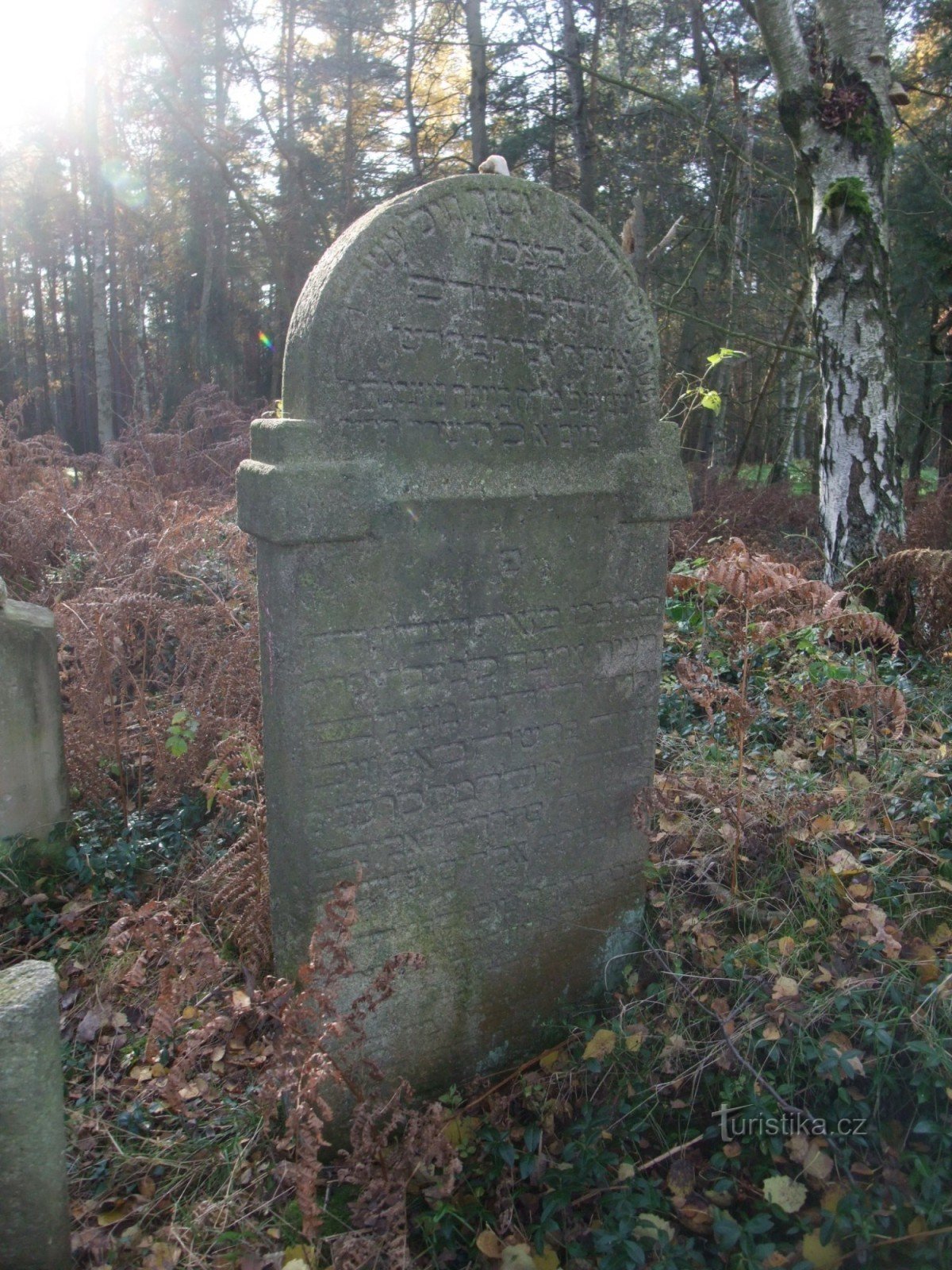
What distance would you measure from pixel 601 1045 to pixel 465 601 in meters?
1.42

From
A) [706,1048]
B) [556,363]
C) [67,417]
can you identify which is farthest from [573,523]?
[67,417]

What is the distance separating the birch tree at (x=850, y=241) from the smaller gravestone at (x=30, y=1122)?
4985mm

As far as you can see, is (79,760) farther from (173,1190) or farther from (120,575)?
(173,1190)

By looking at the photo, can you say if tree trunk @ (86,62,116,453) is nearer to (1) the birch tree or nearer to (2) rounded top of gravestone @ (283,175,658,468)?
(1) the birch tree

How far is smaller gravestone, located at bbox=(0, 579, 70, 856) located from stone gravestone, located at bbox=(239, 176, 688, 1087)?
73.5 inches

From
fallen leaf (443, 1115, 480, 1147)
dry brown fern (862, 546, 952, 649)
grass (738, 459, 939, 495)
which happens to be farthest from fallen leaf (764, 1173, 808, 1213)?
grass (738, 459, 939, 495)

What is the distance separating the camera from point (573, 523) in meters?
2.85

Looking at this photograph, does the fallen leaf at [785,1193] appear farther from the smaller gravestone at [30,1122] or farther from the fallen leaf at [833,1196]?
the smaller gravestone at [30,1122]

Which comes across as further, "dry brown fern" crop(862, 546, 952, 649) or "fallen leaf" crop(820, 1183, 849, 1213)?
"dry brown fern" crop(862, 546, 952, 649)

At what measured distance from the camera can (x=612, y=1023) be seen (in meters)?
2.85

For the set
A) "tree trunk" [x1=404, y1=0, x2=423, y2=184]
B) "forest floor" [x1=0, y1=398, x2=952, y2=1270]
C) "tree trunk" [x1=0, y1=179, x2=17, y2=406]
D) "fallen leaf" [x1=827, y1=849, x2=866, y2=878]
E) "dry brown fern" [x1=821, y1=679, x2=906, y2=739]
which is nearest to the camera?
"forest floor" [x1=0, y1=398, x2=952, y2=1270]

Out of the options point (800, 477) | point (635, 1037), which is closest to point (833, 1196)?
point (635, 1037)

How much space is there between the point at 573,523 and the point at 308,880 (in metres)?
1.32

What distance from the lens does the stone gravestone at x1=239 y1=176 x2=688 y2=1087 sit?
7.72ft
